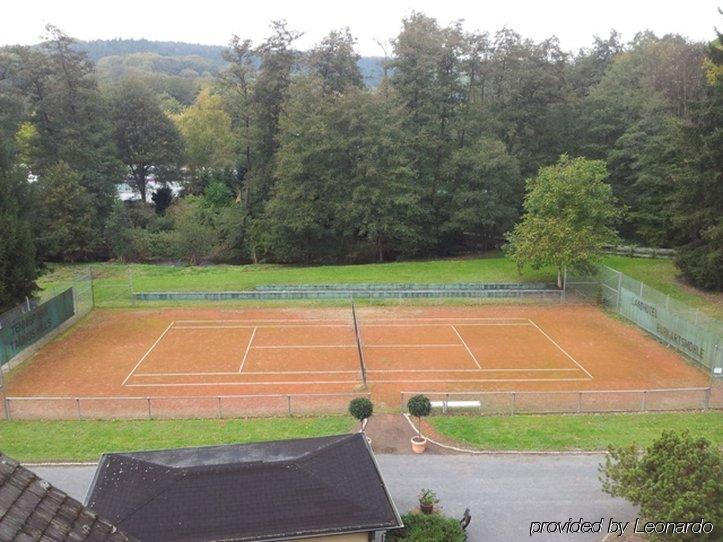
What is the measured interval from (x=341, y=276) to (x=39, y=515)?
3509 centimetres


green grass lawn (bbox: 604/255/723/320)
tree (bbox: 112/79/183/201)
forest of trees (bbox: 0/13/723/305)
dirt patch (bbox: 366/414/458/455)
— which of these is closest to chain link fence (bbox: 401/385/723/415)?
dirt patch (bbox: 366/414/458/455)

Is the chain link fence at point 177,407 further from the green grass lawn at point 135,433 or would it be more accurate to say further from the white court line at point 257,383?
the white court line at point 257,383

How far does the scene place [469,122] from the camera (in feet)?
158

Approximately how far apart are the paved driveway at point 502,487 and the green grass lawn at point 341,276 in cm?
2079

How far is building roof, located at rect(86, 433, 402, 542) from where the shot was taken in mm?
10484

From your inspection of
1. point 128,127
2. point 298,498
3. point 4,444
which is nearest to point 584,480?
point 298,498

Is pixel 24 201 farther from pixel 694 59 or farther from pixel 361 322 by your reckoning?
pixel 694 59

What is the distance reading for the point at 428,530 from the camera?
41.2ft

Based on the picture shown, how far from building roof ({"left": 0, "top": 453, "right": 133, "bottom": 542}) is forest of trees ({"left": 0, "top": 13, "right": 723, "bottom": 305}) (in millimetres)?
39874

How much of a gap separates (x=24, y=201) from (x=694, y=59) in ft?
160

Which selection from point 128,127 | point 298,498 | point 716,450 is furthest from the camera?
point 128,127

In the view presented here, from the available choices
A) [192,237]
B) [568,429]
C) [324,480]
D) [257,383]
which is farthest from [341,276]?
[324,480]

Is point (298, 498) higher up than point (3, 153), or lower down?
lower down

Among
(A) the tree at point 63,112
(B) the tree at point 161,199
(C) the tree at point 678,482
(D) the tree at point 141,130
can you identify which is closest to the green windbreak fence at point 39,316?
(A) the tree at point 63,112
